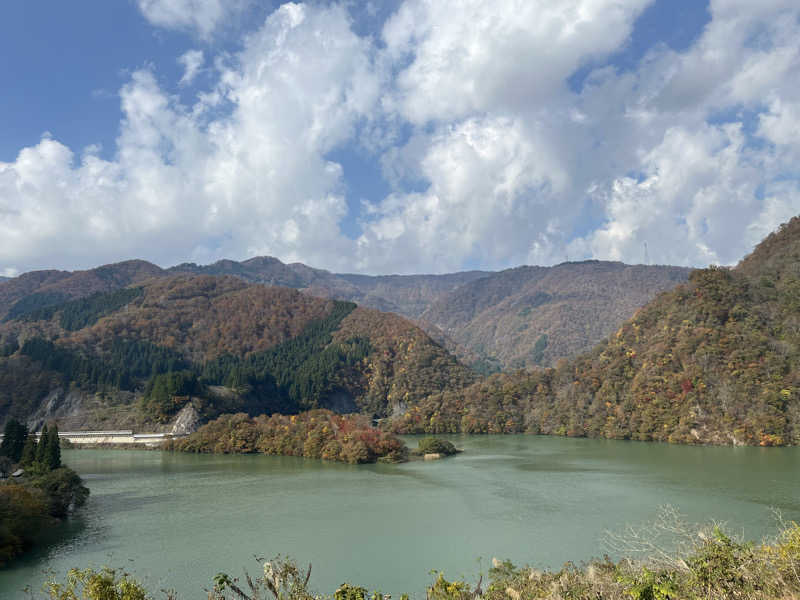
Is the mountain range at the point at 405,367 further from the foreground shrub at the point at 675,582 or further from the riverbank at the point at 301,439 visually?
the foreground shrub at the point at 675,582

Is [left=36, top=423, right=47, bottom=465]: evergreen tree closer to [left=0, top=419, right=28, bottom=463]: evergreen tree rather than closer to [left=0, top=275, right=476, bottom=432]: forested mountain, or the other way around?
[left=0, top=419, right=28, bottom=463]: evergreen tree

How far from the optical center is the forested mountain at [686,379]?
60.2 m

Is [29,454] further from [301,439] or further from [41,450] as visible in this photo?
[301,439]

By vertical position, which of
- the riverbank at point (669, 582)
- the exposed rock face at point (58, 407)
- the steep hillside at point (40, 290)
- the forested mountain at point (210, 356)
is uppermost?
the steep hillside at point (40, 290)

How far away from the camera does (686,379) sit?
66.6m

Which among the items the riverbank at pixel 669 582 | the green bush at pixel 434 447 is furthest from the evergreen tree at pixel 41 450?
the green bush at pixel 434 447

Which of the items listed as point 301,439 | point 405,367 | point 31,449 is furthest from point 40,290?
point 31,449

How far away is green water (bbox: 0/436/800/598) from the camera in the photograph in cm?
2272

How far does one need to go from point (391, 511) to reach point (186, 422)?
50969mm

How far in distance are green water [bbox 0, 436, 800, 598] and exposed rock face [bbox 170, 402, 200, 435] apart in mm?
19082

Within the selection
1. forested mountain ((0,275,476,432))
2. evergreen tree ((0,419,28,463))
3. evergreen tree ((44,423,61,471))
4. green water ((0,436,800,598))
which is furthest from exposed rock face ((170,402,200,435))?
evergreen tree ((44,423,61,471))

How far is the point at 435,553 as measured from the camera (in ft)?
77.4

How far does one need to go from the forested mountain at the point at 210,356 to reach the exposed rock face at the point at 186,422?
59.2 inches

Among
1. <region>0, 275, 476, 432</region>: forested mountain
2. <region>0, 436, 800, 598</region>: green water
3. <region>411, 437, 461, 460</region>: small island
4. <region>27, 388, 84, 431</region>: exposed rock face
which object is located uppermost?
<region>0, 275, 476, 432</region>: forested mountain
